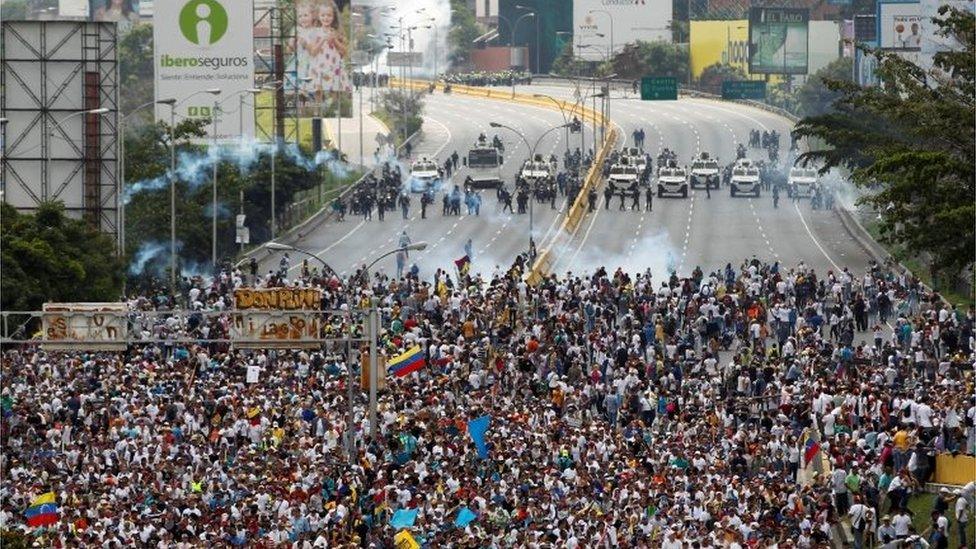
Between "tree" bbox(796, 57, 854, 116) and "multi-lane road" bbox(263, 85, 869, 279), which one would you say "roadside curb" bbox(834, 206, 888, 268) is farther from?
"tree" bbox(796, 57, 854, 116)

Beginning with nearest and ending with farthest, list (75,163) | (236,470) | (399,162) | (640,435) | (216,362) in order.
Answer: (236,470), (640,435), (216,362), (75,163), (399,162)

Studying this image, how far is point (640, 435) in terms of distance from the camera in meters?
45.8

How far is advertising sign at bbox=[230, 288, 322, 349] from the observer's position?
5031 cm

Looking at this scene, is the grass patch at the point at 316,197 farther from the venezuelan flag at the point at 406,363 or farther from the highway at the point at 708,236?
the venezuelan flag at the point at 406,363

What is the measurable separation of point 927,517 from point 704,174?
64.9 m

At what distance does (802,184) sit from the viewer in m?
101

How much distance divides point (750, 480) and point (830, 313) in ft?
68.7

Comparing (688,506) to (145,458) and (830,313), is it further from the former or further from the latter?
(830,313)

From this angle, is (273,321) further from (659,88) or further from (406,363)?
(659,88)

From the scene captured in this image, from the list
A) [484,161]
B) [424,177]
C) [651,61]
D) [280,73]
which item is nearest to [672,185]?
[424,177]

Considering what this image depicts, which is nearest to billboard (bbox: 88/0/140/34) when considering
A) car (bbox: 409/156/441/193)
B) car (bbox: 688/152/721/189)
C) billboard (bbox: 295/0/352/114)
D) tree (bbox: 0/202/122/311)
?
billboard (bbox: 295/0/352/114)

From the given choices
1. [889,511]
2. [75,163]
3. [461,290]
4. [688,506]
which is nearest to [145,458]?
[688,506]

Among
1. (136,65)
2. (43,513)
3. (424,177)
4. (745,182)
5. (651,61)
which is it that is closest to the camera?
(43,513)

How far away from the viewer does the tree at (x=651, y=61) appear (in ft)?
A: 546
